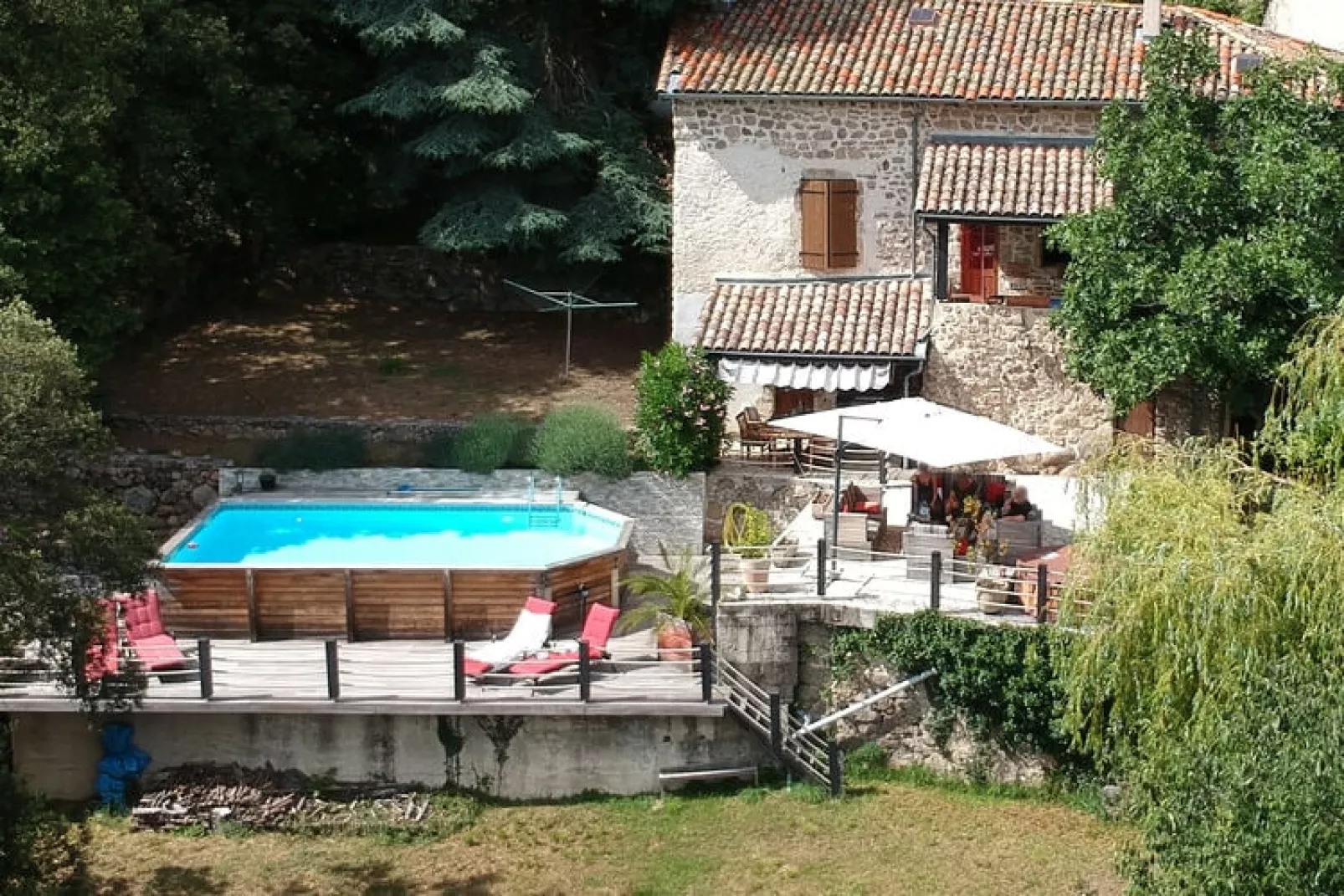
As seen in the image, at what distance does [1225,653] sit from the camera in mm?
20609

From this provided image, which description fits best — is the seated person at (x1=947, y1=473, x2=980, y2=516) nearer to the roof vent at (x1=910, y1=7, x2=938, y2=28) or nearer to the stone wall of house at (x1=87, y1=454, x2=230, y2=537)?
the roof vent at (x1=910, y1=7, x2=938, y2=28)

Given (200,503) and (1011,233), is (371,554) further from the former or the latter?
(1011,233)

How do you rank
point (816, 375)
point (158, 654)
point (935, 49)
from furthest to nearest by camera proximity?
point (935, 49), point (816, 375), point (158, 654)

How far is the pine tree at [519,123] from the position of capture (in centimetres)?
3581

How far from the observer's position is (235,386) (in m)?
36.2

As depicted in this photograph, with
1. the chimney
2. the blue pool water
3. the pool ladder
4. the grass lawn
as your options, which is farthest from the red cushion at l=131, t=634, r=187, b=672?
the chimney

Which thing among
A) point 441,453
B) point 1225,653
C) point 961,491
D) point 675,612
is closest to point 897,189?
point 961,491

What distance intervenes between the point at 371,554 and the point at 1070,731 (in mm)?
12035

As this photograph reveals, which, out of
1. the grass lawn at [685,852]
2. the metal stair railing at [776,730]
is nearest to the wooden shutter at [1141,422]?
the grass lawn at [685,852]

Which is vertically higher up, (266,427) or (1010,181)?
(1010,181)

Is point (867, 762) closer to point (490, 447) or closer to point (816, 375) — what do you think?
point (816, 375)

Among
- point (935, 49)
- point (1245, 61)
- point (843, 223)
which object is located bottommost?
point (843, 223)

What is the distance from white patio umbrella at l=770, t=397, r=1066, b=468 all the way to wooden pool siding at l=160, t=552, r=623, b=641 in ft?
15.7

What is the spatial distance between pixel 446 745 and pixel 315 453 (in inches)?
341
